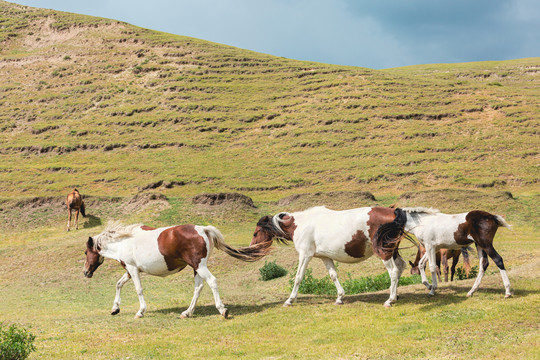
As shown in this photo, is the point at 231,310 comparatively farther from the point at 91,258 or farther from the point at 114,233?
the point at 91,258

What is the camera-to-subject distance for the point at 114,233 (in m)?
14.8

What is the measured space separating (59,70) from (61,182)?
48.3 m

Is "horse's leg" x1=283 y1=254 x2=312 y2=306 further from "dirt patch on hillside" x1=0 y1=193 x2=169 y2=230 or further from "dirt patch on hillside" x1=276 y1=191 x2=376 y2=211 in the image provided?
"dirt patch on hillside" x1=276 y1=191 x2=376 y2=211

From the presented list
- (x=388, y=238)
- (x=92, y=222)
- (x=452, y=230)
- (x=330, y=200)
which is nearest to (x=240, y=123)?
(x=330, y=200)

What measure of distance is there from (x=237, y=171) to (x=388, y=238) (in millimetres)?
49448

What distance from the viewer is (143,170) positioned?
61.9 meters

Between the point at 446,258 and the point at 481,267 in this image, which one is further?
the point at 446,258

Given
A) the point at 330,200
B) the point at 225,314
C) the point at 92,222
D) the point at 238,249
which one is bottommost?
the point at 92,222

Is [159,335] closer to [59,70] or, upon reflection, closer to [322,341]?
[322,341]

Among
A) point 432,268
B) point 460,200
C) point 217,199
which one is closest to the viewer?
point 432,268

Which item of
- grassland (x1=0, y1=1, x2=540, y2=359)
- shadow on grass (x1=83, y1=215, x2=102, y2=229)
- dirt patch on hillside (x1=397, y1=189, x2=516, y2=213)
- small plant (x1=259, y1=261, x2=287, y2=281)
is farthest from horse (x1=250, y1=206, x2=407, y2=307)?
shadow on grass (x1=83, y1=215, x2=102, y2=229)

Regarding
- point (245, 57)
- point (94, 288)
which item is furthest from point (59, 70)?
point (94, 288)

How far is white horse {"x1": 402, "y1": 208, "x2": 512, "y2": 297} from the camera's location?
12742 millimetres

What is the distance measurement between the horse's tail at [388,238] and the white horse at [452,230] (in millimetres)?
1013
